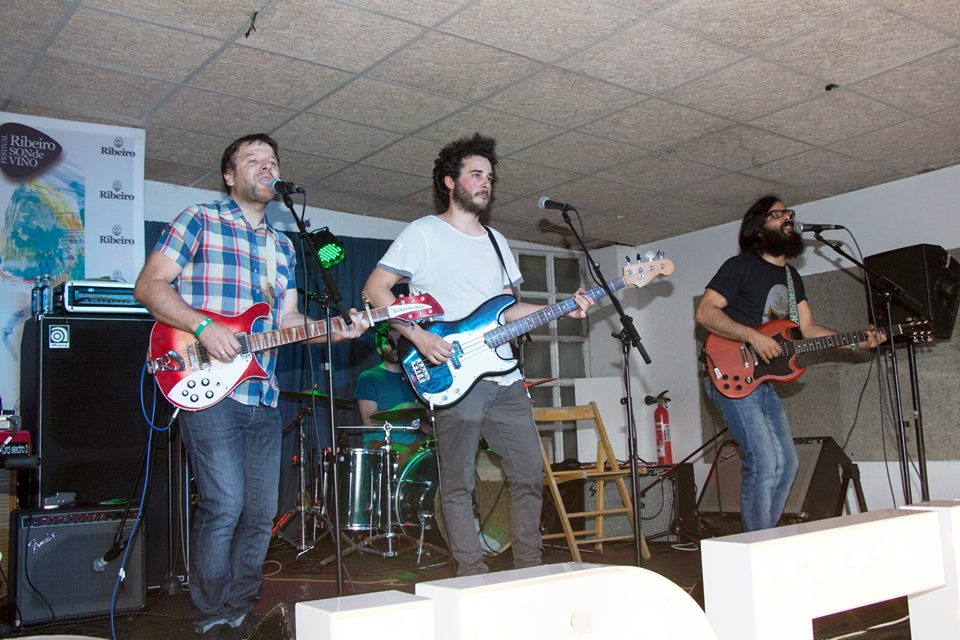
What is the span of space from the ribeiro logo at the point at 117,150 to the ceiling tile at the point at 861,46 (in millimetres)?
3757

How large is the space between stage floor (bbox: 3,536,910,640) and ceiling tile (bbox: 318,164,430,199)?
258cm

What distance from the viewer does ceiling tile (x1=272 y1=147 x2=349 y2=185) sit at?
5.66 meters

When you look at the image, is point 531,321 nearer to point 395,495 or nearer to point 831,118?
point 395,495

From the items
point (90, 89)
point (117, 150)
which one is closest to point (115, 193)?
point (117, 150)

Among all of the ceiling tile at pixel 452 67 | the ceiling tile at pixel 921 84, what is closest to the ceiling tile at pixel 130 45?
the ceiling tile at pixel 452 67

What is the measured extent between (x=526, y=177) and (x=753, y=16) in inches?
98.3

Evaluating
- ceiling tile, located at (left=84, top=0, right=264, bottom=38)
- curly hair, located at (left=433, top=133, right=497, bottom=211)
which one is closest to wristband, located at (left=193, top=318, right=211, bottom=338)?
curly hair, located at (left=433, top=133, right=497, bottom=211)

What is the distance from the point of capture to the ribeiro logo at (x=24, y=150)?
4848 mm

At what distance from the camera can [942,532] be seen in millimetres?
1531

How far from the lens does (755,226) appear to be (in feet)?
14.5

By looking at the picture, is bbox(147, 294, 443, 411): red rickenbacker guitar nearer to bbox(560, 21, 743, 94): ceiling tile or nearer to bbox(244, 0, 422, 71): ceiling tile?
bbox(244, 0, 422, 71): ceiling tile

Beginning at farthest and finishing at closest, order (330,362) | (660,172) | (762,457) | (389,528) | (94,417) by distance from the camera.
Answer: (660,172) < (389,528) < (762,457) < (94,417) < (330,362)

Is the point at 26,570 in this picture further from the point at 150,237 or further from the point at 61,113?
the point at 150,237

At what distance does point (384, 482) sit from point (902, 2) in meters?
3.77
